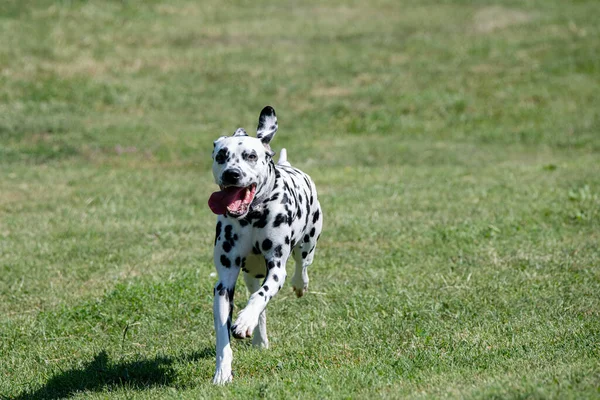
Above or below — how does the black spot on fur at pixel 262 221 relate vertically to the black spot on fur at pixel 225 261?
above

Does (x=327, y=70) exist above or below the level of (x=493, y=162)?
above

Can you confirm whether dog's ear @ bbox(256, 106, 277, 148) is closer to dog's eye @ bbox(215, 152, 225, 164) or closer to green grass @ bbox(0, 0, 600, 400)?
dog's eye @ bbox(215, 152, 225, 164)

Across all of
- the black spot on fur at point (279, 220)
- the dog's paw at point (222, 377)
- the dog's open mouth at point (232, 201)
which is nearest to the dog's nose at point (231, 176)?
the dog's open mouth at point (232, 201)

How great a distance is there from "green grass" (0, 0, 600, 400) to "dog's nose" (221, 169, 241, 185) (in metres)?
1.60

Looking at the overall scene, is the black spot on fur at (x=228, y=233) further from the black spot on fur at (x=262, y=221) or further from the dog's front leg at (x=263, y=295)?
the dog's front leg at (x=263, y=295)

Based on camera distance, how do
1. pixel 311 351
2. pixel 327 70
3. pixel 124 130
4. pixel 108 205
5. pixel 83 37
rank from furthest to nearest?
pixel 83 37 → pixel 327 70 → pixel 124 130 → pixel 108 205 → pixel 311 351

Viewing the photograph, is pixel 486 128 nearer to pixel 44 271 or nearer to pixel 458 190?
pixel 458 190


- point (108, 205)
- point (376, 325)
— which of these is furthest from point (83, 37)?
point (376, 325)

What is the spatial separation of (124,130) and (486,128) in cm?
937

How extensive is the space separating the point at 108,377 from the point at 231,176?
7.65 feet

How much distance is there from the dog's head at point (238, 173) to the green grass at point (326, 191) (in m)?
1.42

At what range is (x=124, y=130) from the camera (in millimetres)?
20938

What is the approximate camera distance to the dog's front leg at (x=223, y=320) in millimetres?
6762

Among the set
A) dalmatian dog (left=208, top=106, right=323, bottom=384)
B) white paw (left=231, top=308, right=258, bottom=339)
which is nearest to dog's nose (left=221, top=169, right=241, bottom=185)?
dalmatian dog (left=208, top=106, right=323, bottom=384)
